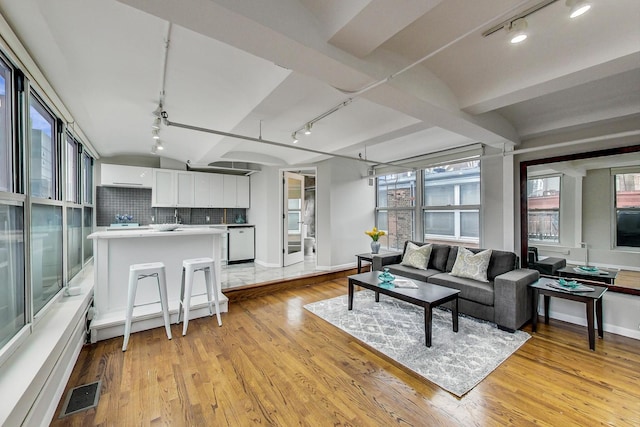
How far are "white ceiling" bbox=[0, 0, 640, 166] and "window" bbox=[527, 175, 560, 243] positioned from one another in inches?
26.4

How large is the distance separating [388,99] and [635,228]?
10.2 feet

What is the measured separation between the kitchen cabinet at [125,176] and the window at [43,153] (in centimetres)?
272

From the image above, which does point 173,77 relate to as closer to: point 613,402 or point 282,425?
point 282,425

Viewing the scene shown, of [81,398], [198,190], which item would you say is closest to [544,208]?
[81,398]

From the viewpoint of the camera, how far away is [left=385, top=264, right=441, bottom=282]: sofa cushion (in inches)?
147

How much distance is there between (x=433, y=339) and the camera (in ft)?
8.89

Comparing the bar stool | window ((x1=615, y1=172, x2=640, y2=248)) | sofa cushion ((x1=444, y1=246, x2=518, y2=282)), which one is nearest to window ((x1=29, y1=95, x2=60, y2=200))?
the bar stool

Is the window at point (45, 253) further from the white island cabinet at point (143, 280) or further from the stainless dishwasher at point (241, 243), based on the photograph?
the stainless dishwasher at point (241, 243)

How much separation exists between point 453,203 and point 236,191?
195 inches

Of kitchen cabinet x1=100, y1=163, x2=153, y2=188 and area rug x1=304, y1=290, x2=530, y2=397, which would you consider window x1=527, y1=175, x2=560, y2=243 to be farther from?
kitchen cabinet x1=100, y1=163, x2=153, y2=188

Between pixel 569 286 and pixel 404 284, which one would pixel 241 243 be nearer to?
pixel 404 284

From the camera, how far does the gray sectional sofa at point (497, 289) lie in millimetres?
2852

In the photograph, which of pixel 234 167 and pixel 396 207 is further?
pixel 234 167

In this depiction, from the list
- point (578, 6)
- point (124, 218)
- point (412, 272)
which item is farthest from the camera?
point (124, 218)
